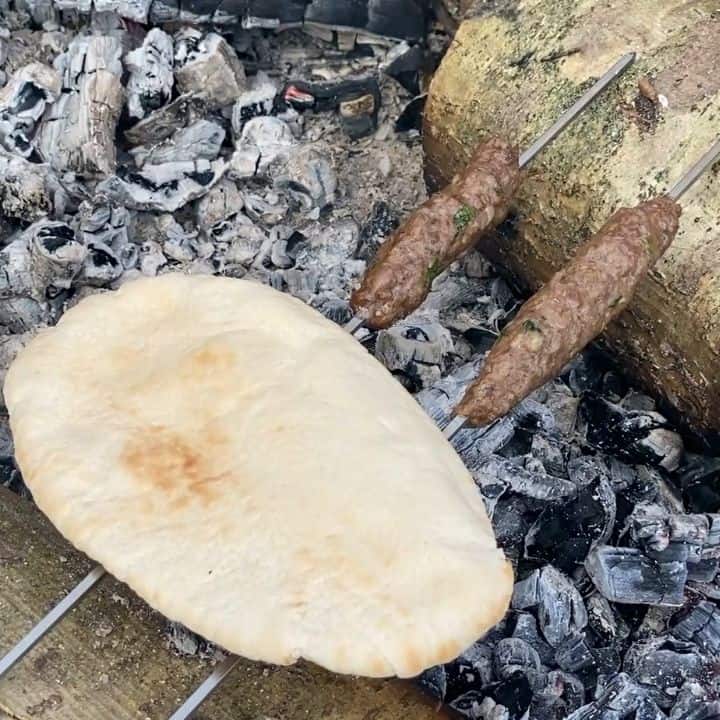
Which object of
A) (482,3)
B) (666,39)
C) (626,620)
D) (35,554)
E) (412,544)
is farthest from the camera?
(482,3)

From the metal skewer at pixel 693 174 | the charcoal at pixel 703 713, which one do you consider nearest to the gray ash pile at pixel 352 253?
the charcoal at pixel 703 713

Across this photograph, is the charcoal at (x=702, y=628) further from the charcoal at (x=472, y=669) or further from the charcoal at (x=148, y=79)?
the charcoal at (x=148, y=79)

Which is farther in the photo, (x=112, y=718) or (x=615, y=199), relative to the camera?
(x=615, y=199)

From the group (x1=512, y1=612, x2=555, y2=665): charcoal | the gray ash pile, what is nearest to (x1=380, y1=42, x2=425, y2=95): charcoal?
the gray ash pile

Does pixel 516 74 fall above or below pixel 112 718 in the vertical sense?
above

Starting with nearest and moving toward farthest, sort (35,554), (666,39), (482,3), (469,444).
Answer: (35,554) < (469,444) < (666,39) < (482,3)

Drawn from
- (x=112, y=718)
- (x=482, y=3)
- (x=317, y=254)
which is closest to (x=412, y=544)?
(x=112, y=718)

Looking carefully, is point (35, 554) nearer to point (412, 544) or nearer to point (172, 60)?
point (412, 544)
